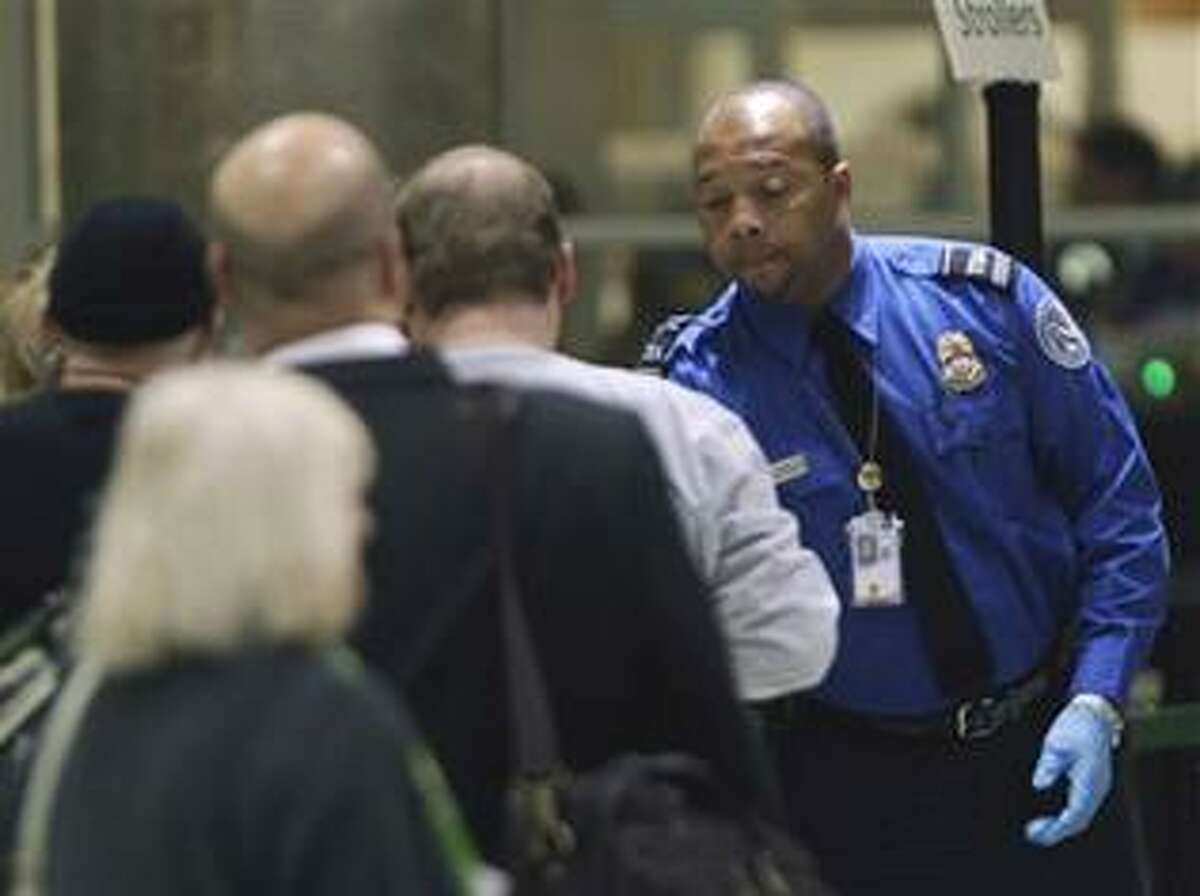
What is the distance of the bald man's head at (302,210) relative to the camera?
4242mm

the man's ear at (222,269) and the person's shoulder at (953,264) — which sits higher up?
the man's ear at (222,269)

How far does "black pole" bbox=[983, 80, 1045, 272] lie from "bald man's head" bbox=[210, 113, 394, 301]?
2.38 meters

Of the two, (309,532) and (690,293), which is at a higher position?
(309,532)

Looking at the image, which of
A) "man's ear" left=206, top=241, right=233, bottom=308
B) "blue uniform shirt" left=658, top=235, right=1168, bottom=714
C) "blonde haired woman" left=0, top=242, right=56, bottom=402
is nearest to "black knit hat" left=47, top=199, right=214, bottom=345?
"man's ear" left=206, top=241, right=233, bottom=308

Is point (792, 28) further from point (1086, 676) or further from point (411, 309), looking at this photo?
point (411, 309)

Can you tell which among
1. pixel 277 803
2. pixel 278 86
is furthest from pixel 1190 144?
pixel 277 803

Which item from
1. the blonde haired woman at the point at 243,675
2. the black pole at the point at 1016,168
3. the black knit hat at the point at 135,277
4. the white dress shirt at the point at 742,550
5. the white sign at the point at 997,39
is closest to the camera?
the blonde haired woman at the point at 243,675

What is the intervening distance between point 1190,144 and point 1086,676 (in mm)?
6117

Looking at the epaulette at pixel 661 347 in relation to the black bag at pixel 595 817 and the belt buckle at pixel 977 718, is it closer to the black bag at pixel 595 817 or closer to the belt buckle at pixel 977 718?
the belt buckle at pixel 977 718

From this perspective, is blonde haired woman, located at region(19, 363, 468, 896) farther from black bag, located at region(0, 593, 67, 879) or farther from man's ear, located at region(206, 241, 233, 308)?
black bag, located at region(0, 593, 67, 879)

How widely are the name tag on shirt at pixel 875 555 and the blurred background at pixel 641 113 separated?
3.78m

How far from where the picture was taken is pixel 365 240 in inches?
168

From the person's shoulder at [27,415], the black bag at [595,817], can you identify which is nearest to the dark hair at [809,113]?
the person's shoulder at [27,415]

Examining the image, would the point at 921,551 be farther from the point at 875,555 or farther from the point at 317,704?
the point at 317,704
